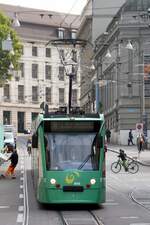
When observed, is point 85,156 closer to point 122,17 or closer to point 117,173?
point 117,173

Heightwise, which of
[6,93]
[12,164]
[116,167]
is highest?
[12,164]

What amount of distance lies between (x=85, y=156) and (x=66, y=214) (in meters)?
1.99

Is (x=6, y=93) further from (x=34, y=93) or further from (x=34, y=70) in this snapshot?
(x=34, y=70)

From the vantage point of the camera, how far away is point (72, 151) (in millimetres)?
21500

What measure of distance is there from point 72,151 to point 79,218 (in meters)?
2.84

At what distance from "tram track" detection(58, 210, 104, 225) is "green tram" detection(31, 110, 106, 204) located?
0.49 metres

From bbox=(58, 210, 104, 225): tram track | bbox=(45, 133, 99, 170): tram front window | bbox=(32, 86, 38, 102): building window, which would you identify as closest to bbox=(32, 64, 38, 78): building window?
bbox=(32, 86, 38, 102): building window

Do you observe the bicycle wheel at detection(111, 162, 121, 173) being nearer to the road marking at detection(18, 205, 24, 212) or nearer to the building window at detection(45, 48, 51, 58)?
the road marking at detection(18, 205, 24, 212)

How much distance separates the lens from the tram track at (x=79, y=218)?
712 inches

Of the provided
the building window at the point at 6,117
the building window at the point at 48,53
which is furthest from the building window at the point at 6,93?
the building window at the point at 48,53

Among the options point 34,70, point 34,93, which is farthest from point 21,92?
point 34,70

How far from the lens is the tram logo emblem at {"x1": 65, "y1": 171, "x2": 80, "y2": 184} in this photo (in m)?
20.9

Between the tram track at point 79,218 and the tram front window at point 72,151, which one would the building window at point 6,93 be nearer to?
the tram front window at point 72,151

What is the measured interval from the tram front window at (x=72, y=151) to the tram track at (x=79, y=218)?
1340 millimetres
